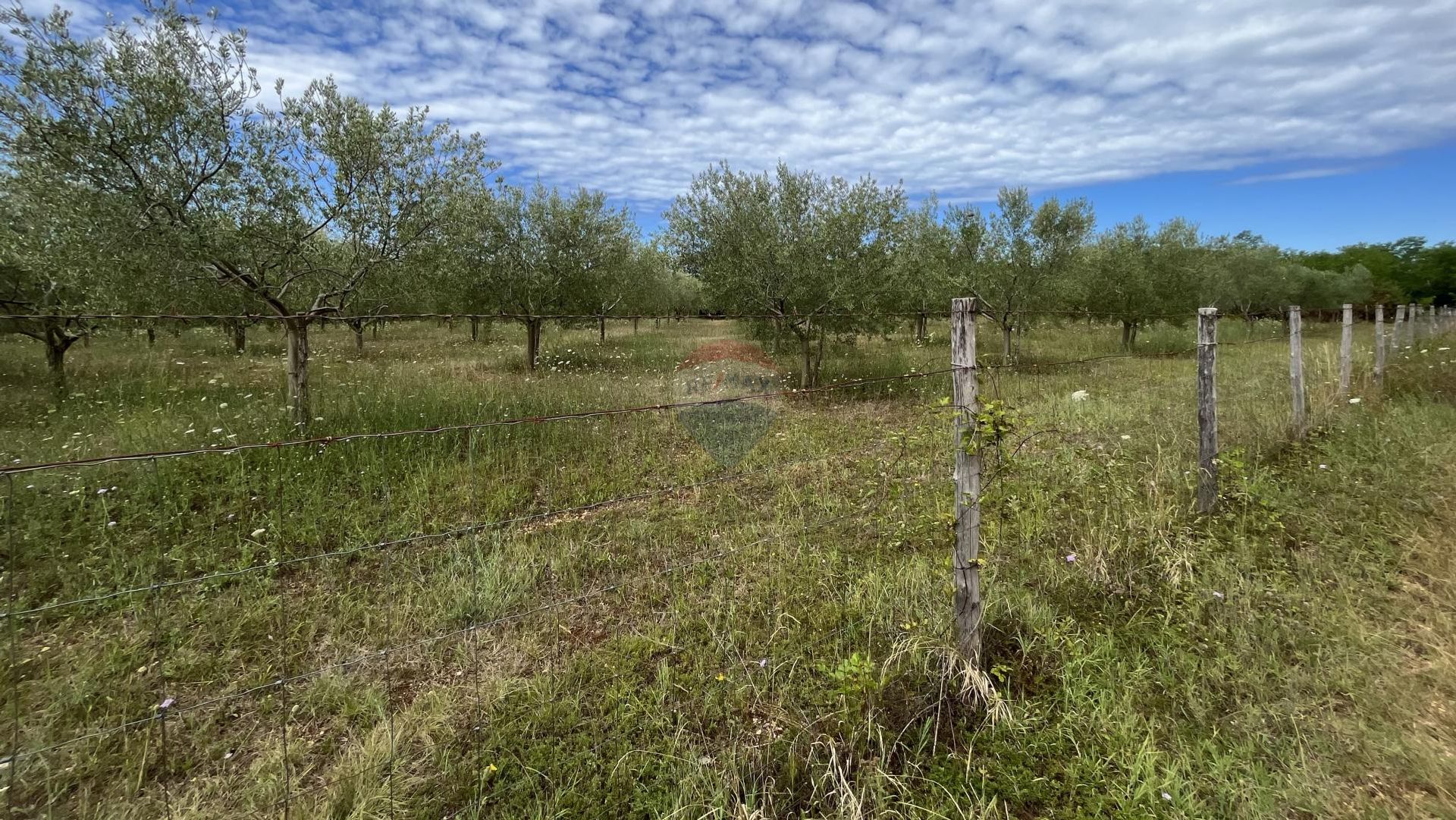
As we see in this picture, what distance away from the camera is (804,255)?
13211 millimetres

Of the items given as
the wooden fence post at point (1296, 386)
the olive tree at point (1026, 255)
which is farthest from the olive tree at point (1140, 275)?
the wooden fence post at point (1296, 386)

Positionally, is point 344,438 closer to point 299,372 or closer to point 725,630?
point 725,630

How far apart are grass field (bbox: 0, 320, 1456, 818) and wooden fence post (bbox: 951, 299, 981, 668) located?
7.6 inches

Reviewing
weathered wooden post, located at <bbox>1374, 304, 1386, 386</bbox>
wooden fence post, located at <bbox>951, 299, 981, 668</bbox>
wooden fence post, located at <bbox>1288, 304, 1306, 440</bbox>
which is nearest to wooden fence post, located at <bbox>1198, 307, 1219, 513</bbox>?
wooden fence post, located at <bbox>1288, 304, 1306, 440</bbox>

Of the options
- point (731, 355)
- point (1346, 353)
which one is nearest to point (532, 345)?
point (731, 355)

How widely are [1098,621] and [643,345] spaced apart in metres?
19.9

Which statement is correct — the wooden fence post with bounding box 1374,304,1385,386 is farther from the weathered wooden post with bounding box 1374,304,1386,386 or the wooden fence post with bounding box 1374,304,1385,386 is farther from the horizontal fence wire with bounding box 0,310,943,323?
the horizontal fence wire with bounding box 0,310,943,323

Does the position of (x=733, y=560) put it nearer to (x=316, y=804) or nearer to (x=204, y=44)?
(x=316, y=804)

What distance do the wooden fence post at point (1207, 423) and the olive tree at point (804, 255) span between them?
329 inches

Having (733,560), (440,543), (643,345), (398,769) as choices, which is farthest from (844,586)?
(643,345)

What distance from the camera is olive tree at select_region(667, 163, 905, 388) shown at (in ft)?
43.1

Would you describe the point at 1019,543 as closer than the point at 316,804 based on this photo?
No

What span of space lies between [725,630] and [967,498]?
73.1 inches

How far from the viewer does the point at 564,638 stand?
3877 millimetres
